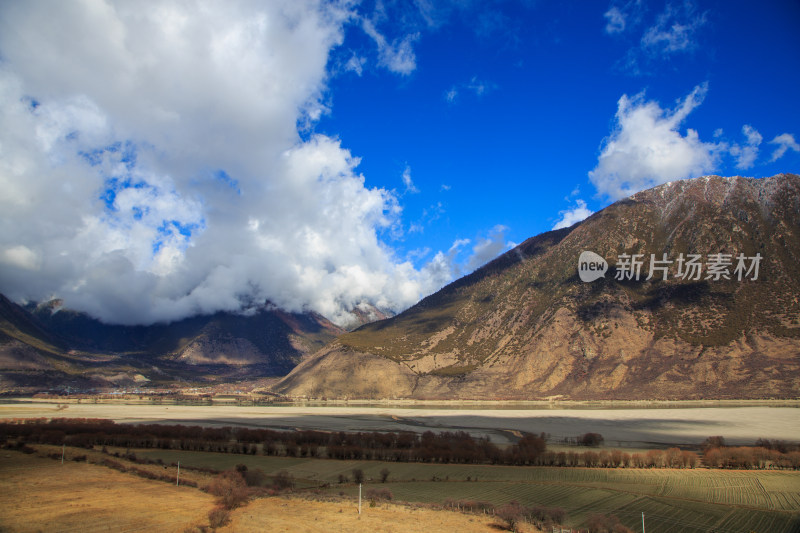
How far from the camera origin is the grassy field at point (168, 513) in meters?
31.3

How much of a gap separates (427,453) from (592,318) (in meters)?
131

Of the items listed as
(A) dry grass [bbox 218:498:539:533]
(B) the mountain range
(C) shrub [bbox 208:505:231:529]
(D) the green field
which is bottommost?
(D) the green field

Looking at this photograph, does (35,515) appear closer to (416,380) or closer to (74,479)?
(74,479)

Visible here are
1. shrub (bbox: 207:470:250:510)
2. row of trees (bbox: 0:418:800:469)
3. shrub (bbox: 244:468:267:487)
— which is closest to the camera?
shrub (bbox: 207:470:250:510)

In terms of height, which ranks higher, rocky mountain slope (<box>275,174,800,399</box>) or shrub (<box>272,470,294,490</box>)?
rocky mountain slope (<box>275,174,800,399</box>)

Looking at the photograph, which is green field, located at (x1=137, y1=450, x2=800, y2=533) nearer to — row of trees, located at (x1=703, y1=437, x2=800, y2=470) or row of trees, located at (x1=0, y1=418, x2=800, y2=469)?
row of trees, located at (x1=0, y1=418, x2=800, y2=469)

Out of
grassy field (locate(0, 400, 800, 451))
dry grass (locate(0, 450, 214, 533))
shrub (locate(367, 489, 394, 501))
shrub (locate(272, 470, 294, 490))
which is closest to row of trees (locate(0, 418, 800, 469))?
grassy field (locate(0, 400, 800, 451))

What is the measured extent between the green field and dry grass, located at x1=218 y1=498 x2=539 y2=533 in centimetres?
636

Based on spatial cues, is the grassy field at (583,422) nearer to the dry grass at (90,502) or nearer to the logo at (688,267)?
the dry grass at (90,502)

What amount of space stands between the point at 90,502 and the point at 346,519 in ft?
67.5

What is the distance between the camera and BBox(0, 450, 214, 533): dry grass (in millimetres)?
31484

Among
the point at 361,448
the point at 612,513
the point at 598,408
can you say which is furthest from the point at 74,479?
the point at 598,408

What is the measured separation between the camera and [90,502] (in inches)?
1484

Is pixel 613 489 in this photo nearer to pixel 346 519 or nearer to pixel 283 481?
pixel 346 519
